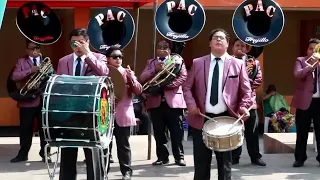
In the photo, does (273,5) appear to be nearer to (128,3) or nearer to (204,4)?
(128,3)

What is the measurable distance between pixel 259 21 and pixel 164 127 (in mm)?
1881

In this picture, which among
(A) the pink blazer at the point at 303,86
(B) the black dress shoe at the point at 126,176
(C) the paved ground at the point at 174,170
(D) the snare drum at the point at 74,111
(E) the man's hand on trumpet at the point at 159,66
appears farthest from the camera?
(E) the man's hand on trumpet at the point at 159,66

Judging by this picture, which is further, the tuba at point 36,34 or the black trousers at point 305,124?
the tuba at point 36,34

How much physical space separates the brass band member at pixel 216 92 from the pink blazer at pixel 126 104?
3.27 ft

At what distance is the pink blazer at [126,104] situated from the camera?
7061 mm

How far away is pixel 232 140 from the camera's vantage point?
5785mm

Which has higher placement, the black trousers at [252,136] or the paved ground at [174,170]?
the black trousers at [252,136]

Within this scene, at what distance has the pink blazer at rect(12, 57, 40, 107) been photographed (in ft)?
27.4

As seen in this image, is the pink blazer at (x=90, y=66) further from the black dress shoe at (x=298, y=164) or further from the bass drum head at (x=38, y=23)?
the black dress shoe at (x=298, y=164)

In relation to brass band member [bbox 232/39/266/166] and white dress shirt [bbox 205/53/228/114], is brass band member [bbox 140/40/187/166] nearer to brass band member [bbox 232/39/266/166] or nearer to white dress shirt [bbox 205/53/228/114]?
brass band member [bbox 232/39/266/166]

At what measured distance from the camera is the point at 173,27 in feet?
26.9

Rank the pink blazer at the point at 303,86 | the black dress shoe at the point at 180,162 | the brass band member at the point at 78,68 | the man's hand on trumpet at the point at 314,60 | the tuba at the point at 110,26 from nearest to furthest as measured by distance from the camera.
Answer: the brass band member at the point at 78,68 → the man's hand on trumpet at the point at 314,60 → the pink blazer at the point at 303,86 → the tuba at the point at 110,26 → the black dress shoe at the point at 180,162

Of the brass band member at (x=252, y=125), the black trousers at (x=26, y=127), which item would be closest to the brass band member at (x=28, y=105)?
the black trousers at (x=26, y=127)

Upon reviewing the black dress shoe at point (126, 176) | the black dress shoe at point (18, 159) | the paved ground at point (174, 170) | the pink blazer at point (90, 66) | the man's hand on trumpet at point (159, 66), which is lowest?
the paved ground at point (174, 170)
